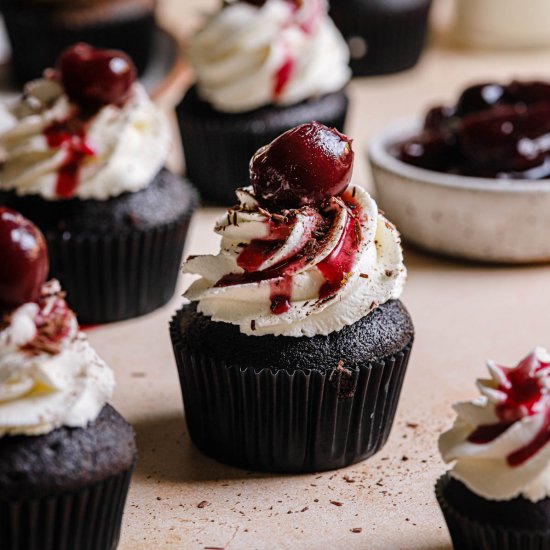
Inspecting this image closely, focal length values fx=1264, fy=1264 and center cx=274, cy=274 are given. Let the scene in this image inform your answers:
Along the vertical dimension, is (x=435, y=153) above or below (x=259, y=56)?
below

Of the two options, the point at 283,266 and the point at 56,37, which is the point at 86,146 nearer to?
the point at 283,266

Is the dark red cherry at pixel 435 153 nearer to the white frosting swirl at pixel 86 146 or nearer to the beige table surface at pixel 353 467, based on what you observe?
the beige table surface at pixel 353 467

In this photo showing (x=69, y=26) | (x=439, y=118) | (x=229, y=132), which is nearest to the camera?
(x=439, y=118)

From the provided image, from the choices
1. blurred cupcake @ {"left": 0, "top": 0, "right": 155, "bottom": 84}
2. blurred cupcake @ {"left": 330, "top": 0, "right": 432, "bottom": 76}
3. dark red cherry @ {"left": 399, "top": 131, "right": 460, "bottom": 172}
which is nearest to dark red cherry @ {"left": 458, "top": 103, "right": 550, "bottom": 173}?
dark red cherry @ {"left": 399, "top": 131, "right": 460, "bottom": 172}

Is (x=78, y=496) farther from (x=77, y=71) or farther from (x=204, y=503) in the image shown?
(x=77, y=71)

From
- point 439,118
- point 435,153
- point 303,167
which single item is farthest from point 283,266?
point 439,118
